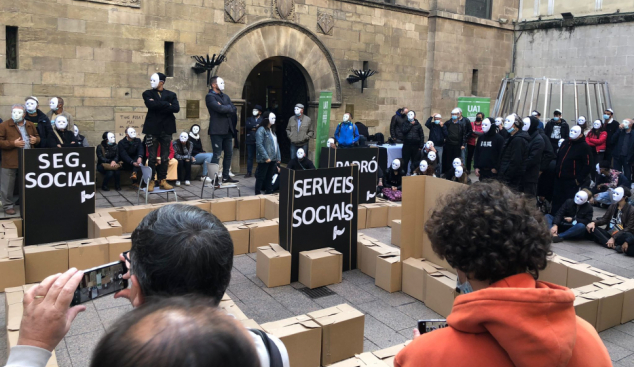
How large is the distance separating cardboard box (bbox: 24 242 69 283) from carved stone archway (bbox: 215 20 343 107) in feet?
25.3

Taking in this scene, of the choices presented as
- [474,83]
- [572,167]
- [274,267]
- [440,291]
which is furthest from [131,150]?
[474,83]

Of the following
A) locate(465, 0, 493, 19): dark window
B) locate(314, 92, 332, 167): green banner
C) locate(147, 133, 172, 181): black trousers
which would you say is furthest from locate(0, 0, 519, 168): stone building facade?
locate(314, 92, 332, 167): green banner

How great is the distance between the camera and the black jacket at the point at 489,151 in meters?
9.30

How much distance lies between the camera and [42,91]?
10.6 metres

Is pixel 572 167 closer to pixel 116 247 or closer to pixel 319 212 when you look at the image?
pixel 319 212

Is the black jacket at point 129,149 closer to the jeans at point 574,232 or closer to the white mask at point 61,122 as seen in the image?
the white mask at point 61,122

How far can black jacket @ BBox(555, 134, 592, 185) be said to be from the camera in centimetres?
874

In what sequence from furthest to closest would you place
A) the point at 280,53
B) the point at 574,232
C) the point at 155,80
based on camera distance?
the point at 280,53 → the point at 155,80 → the point at 574,232

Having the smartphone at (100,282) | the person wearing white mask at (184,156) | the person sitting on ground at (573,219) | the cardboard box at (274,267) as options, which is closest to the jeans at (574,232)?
the person sitting on ground at (573,219)

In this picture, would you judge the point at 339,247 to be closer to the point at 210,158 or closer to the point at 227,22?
the point at 210,158

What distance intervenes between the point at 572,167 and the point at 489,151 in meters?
1.36

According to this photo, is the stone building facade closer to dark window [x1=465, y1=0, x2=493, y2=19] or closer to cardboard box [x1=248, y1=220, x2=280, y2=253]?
dark window [x1=465, y1=0, x2=493, y2=19]

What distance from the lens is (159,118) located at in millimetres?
9359

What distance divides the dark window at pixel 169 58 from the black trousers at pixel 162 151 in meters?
3.01
